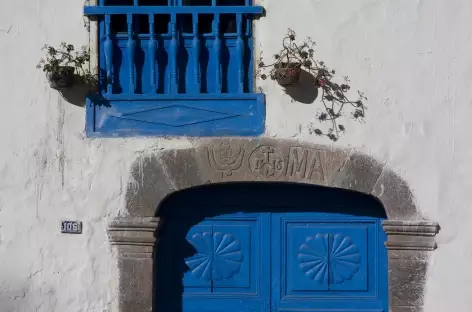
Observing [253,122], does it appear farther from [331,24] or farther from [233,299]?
[233,299]

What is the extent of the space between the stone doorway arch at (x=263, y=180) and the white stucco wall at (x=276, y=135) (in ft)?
0.29

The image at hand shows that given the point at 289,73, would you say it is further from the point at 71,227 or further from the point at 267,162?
the point at 71,227

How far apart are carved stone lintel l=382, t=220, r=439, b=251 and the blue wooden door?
0.62ft

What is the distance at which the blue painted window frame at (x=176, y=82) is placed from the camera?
215 inches

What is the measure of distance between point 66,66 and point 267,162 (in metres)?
1.58

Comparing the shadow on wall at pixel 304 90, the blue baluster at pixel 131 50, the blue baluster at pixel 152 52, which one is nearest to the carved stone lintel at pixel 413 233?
the shadow on wall at pixel 304 90

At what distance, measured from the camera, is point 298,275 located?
5.55m

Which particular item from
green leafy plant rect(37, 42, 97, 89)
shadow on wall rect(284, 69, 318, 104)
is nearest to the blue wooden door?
shadow on wall rect(284, 69, 318, 104)

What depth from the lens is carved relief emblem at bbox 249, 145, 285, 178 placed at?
17.8 feet

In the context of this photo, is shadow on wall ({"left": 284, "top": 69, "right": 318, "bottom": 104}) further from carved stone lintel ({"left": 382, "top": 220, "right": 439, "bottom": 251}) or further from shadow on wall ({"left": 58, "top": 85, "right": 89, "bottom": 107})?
shadow on wall ({"left": 58, "top": 85, "right": 89, "bottom": 107})

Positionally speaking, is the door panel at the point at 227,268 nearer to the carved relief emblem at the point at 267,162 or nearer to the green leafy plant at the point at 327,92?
the carved relief emblem at the point at 267,162

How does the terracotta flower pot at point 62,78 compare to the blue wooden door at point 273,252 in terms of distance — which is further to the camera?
the blue wooden door at point 273,252

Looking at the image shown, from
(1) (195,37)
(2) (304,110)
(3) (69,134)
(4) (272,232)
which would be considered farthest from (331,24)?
(3) (69,134)

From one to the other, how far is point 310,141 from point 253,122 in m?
0.43
